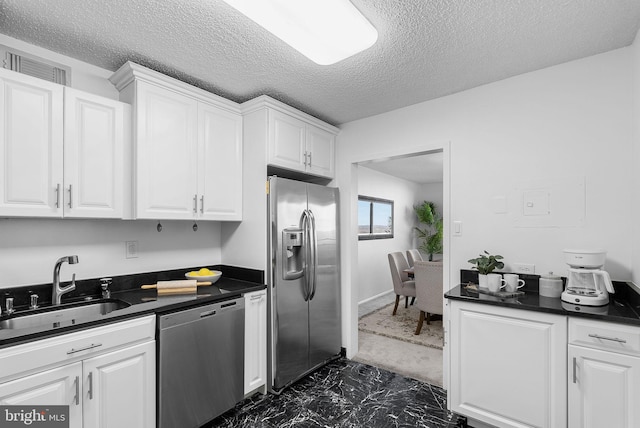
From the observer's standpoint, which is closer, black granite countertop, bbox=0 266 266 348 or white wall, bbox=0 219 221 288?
black granite countertop, bbox=0 266 266 348

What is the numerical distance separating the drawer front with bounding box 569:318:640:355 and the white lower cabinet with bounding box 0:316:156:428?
94.7 inches

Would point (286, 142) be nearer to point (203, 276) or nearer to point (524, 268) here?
point (203, 276)

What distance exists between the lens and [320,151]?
3.10m

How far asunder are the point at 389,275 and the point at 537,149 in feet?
14.5

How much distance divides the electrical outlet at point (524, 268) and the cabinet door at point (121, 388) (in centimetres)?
254

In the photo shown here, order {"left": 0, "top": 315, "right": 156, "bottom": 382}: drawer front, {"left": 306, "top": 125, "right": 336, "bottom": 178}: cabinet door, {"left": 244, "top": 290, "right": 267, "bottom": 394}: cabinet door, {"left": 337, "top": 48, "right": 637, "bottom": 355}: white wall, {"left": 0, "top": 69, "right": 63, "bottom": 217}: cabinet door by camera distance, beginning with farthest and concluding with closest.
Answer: {"left": 306, "top": 125, "right": 336, "bottom": 178}: cabinet door → {"left": 244, "top": 290, "right": 267, "bottom": 394}: cabinet door → {"left": 337, "top": 48, "right": 637, "bottom": 355}: white wall → {"left": 0, "top": 69, "right": 63, "bottom": 217}: cabinet door → {"left": 0, "top": 315, "right": 156, "bottom": 382}: drawer front

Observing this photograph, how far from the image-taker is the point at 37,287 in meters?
1.86

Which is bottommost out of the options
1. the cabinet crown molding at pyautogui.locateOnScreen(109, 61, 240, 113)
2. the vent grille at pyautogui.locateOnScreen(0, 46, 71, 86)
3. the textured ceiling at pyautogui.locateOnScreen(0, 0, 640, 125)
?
the vent grille at pyautogui.locateOnScreen(0, 46, 71, 86)

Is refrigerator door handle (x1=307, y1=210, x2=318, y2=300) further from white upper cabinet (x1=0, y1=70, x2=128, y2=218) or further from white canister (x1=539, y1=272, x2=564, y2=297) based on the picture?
white canister (x1=539, y1=272, x2=564, y2=297)

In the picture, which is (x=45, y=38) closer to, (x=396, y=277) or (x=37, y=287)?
(x=37, y=287)

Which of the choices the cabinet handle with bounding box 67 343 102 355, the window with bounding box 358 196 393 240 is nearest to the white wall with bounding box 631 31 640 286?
the cabinet handle with bounding box 67 343 102 355

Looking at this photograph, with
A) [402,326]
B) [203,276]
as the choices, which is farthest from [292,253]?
[402,326]

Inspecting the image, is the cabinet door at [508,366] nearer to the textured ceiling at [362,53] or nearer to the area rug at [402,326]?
the area rug at [402,326]

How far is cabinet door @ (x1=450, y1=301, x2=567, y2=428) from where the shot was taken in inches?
67.5
